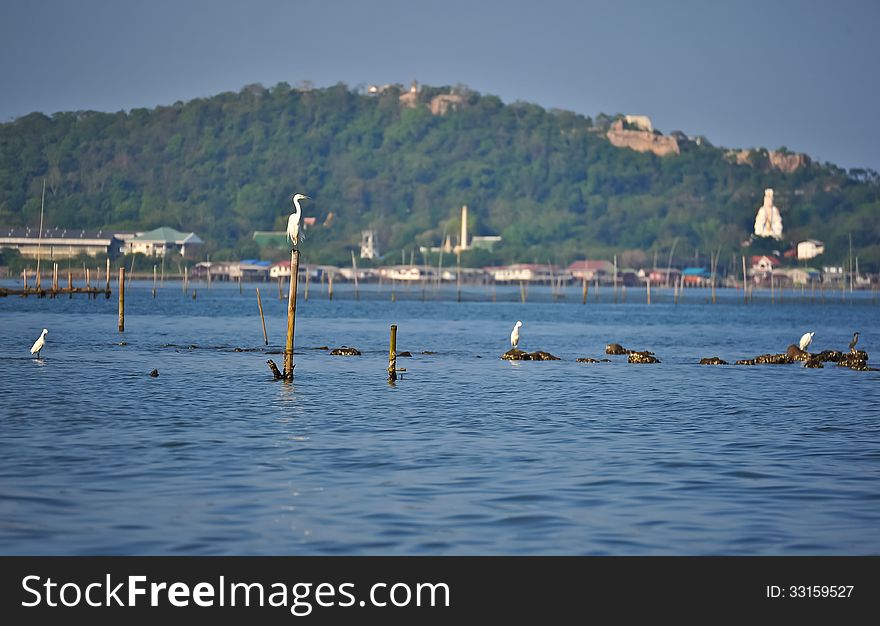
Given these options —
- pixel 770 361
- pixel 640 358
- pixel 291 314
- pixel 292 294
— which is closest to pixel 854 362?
pixel 770 361

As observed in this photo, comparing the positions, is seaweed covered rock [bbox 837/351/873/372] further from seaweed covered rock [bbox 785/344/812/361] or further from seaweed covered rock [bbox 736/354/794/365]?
seaweed covered rock [bbox 736/354/794/365]

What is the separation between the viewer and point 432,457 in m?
24.2

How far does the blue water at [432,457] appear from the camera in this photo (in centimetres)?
1755

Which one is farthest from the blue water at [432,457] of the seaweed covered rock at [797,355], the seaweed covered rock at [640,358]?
the seaweed covered rock at [640,358]

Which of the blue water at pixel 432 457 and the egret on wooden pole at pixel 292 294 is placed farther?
the egret on wooden pole at pixel 292 294

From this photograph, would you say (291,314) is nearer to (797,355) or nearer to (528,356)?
(528,356)

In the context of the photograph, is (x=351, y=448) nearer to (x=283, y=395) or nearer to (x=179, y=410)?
(x=179, y=410)

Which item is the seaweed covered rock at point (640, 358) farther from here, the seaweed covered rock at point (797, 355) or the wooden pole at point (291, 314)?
the wooden pole at point (291, 314)

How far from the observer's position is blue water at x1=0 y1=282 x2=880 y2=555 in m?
17.5

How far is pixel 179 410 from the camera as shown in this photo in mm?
30828

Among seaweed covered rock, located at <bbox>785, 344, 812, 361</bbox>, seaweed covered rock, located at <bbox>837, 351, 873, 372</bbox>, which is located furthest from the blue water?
seaweed covered rock, located at <bbox>785, 344, 812, 361</bbox>
